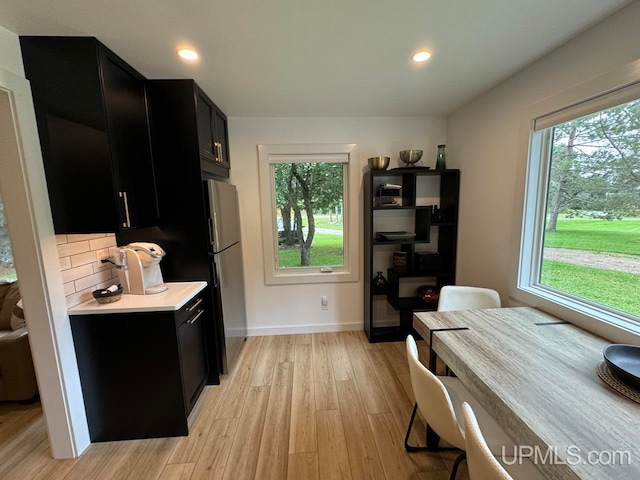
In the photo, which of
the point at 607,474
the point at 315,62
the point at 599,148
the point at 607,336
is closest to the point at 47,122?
the point at 315,62

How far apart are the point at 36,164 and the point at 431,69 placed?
2.51 metres

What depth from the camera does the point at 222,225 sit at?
2158 mm

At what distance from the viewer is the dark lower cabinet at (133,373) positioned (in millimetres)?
1582

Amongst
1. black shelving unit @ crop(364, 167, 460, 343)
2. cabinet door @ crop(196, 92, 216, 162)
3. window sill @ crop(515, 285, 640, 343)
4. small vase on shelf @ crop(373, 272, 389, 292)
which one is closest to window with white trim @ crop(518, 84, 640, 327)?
window sill @ crop(515, 285, 640, 343)

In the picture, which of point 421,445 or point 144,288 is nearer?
point 421,445

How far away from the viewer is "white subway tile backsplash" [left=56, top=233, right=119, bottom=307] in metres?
1.57

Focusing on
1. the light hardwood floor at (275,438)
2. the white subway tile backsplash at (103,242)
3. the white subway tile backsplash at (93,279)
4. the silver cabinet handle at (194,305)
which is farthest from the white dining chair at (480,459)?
the white subway tile backsplash at (103,242)

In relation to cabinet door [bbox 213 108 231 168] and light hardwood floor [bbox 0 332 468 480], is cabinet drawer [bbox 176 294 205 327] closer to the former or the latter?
light hardwood floor [bbox 0 332 468 480]

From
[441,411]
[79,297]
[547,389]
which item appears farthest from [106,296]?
[547,389]

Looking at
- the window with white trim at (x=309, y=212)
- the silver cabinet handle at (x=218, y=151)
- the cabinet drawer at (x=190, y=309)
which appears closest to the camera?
the cabinet drawer at (x=190, y=309)

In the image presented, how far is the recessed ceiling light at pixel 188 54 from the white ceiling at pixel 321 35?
0.05 metres

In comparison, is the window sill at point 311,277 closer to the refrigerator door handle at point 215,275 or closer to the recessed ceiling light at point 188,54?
the refrigerator door handle at point 215,275

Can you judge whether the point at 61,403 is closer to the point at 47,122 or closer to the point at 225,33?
the point at 47,122

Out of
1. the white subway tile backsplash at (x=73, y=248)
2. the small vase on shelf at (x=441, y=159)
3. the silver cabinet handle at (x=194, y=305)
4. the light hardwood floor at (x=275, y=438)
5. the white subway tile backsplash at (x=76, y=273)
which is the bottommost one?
the light hardwood floor at (x=275, y=438)
